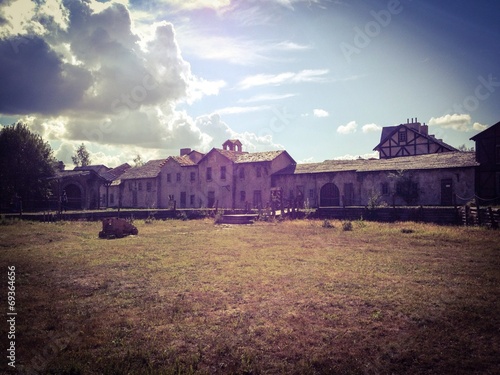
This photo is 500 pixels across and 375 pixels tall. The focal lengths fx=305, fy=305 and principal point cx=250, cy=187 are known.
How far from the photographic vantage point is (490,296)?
666cm

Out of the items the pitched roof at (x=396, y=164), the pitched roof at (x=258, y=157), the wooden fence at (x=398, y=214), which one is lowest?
the wooden fence at (x=398, y=214)

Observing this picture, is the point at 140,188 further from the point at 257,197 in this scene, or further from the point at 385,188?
the point at 385,188

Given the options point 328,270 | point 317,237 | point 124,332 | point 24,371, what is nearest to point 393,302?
point 328,270

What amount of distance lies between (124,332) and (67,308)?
189 cm

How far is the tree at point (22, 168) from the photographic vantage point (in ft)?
123

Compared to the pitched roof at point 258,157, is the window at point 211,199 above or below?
below

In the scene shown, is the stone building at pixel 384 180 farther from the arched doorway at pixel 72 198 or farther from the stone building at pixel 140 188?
the arched doorway at pixel 72 198

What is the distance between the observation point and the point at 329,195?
1314 inches

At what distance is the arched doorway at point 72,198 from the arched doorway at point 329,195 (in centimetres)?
3034

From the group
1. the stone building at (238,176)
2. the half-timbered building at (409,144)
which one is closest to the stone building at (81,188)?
the stone building at (238,176)

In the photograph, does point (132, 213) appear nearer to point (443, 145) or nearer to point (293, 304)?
point (293, 304)

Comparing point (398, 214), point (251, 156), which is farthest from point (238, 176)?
point (398, 214)

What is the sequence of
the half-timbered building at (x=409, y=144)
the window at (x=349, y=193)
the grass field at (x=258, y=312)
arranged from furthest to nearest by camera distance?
the half-timbered building at (x=409, y=144) → the window at (x=349, y=193) → the grass field at (x=258, y=312)

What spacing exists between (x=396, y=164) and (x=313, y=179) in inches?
335
